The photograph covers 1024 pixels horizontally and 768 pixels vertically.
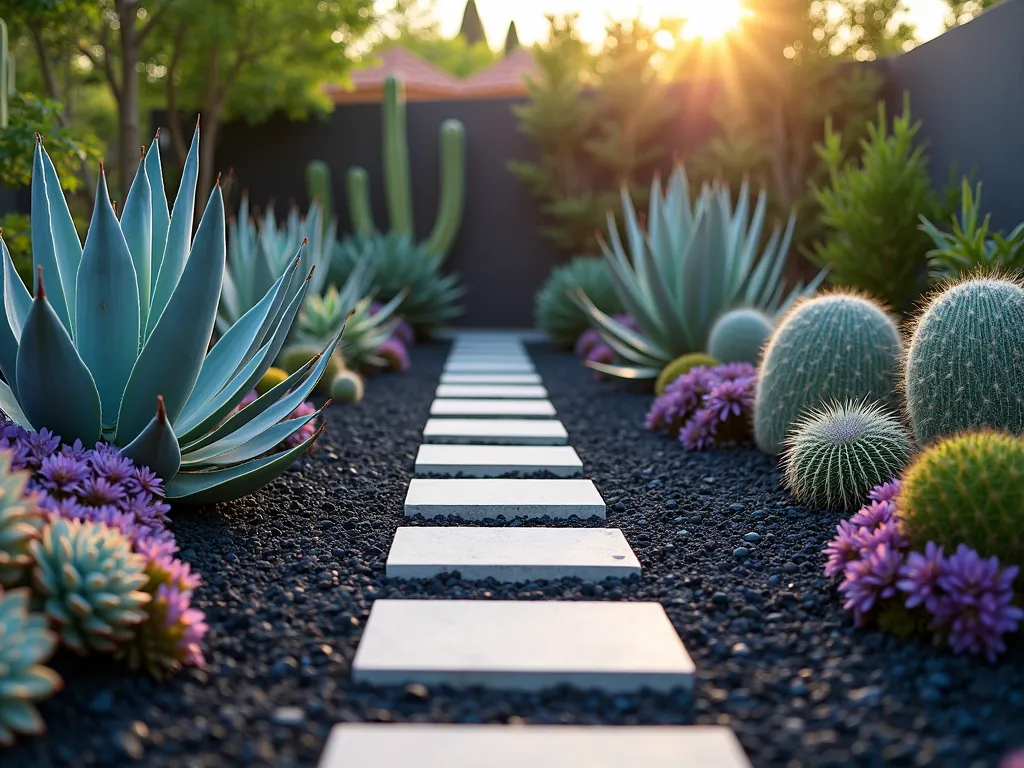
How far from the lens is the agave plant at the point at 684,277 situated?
17.7 feet

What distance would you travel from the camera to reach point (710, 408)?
4.16 meters

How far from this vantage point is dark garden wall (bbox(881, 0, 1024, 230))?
5.25m

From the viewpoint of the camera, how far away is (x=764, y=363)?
3.88 m

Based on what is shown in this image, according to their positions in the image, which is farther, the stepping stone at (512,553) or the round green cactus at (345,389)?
the round green cactus at (345,389)

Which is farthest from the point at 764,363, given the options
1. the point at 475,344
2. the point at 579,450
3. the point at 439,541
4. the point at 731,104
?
the point at 731,104

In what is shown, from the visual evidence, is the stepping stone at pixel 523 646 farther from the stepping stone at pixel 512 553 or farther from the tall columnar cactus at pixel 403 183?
the tall columnar cactus at pixel 403 183

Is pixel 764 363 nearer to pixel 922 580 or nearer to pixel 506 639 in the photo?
pixel 922 580

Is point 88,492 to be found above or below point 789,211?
below

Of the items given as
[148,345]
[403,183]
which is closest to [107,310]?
[148,345]

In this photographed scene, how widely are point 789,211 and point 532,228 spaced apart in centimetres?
342

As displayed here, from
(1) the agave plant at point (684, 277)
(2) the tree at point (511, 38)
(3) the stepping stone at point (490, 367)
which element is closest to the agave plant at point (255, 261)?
(3) the stepping stone at point (490, 367)

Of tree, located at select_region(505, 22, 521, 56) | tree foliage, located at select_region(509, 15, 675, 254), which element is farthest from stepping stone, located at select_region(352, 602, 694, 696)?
tree, located at select_region(505, 22, 521, 56)

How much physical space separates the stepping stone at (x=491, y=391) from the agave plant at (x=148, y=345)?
263 centimetres

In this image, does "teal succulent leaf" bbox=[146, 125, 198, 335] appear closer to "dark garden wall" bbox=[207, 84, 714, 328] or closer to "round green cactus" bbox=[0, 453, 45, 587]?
"round green cactus" bbox=[0, 453, 45, 587]
